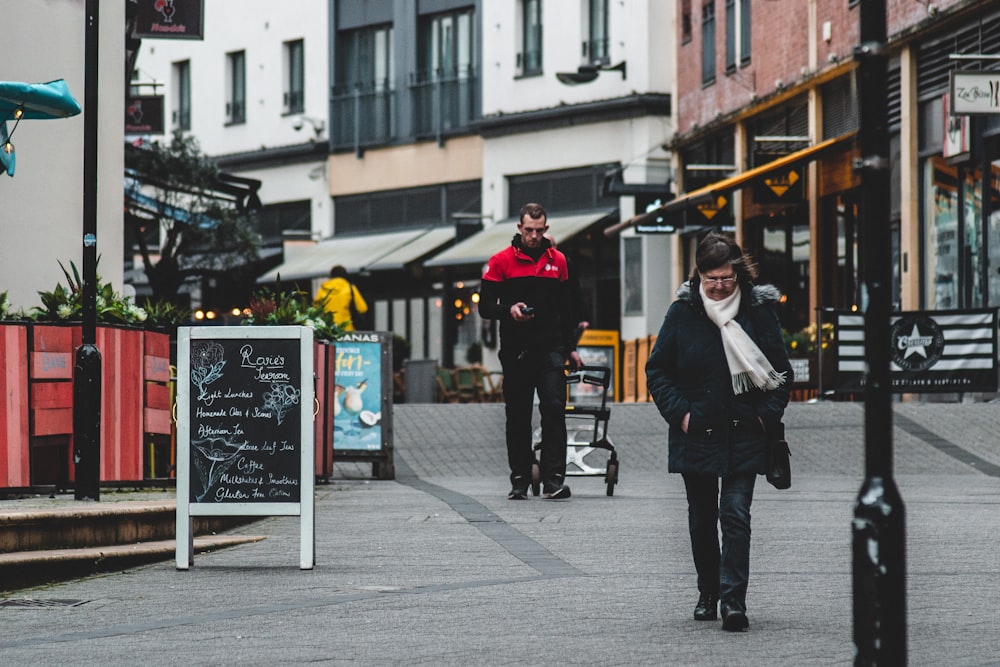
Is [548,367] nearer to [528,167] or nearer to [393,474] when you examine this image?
[393,474]

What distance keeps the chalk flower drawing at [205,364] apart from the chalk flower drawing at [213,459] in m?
0.23

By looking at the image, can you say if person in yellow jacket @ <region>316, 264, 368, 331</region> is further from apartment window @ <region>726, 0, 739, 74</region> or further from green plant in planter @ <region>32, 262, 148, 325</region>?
apartment window @ <region>726, 0, 739, 74</region>

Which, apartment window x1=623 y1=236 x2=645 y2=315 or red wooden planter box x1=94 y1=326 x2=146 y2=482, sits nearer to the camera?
red wooden planter box x1=94 y1=326 x2=146 y2=482

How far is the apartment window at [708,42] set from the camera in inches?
1377

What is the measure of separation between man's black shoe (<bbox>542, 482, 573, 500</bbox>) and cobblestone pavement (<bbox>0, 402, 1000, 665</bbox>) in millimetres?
111

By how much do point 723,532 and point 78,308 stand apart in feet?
19.0


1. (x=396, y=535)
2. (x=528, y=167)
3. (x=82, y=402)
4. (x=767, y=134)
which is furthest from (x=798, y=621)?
(x=528, y=167)

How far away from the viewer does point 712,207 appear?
3306cm

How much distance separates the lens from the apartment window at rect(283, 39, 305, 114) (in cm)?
4522

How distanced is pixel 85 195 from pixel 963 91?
10200 mm

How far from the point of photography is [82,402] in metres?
11.1

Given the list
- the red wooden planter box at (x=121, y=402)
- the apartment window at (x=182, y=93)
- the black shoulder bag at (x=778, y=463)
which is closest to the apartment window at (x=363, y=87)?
the apartment window at (x=182, y=93)

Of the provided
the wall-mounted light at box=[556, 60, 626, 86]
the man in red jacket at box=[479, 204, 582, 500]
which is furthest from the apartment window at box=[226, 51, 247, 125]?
the man in red jacket at box=[479, 204, 582, 500]

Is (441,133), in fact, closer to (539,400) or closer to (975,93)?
(975,93)
